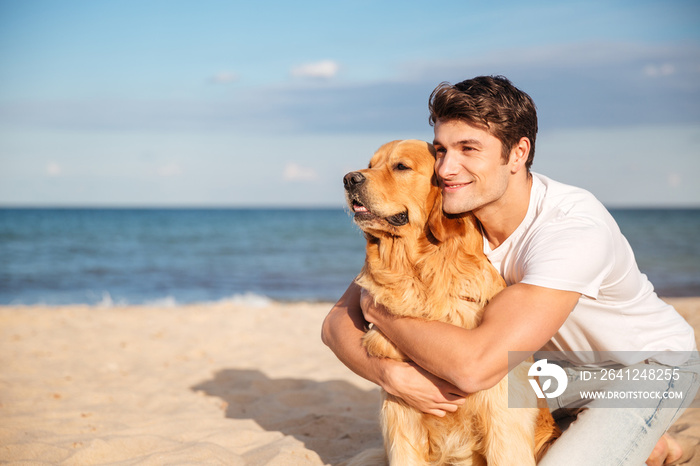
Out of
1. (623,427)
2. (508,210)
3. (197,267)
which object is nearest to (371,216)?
(508,210)

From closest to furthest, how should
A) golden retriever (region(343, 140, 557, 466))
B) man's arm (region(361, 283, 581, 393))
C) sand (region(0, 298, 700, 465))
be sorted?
man's arm (region(361, 283, 581, 393)) < golden retriever (region(343, 140, 557, 466)) < sand (region(0, 298, 700, 465))

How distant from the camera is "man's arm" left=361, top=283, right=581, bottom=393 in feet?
7.58

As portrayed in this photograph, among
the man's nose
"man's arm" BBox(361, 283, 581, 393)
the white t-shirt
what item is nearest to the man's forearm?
"man's arm" BBox(361, 283, 581, 393)

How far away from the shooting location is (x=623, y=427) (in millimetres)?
2646

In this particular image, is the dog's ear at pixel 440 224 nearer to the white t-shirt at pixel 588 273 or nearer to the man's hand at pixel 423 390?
the white t-shirt at pixel 588 273

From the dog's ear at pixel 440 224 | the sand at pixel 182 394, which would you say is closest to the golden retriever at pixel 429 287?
the dog's ear at pixel 440 224

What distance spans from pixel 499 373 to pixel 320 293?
10.0m

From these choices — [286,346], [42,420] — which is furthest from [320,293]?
[42,420]

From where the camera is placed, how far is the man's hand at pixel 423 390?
8.49 feet

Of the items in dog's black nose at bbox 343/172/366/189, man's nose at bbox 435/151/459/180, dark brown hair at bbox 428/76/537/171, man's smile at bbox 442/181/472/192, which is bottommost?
man's smile at bbox 442/181/472/192

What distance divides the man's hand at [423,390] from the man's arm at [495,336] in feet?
0.37

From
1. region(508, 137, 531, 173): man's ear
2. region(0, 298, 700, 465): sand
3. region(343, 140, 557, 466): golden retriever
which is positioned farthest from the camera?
region(0, 298, 700, 465): sand

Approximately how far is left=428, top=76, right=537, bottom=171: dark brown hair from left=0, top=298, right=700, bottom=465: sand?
217 centimetres

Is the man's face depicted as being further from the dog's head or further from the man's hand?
the man's hand
